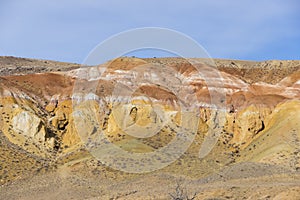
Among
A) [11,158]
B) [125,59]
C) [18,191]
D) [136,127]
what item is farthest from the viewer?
[125,59]

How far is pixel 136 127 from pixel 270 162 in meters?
18.9

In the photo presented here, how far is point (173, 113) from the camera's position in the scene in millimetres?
77312

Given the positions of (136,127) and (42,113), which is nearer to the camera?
(136,127)

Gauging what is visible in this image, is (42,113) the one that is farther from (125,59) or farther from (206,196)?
(206,196)

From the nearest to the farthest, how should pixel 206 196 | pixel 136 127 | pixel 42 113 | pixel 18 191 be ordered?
pixel 206 196 < pixel 18 191 < pixel 136 127 < pixel 42 113

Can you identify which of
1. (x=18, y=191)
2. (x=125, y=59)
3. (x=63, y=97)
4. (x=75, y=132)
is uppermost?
(x=125, y=59)

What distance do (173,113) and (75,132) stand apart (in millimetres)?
14032

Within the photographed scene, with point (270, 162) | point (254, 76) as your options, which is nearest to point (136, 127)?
point (270, 162)

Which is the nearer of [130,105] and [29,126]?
[29,126]

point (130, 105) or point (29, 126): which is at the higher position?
point (130, 105)

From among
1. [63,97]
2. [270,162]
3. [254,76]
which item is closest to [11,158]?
[63,97]

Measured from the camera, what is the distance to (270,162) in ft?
195

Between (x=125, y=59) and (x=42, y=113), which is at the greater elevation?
(x=125, y=59)

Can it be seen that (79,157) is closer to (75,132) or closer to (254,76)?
(75,132)
